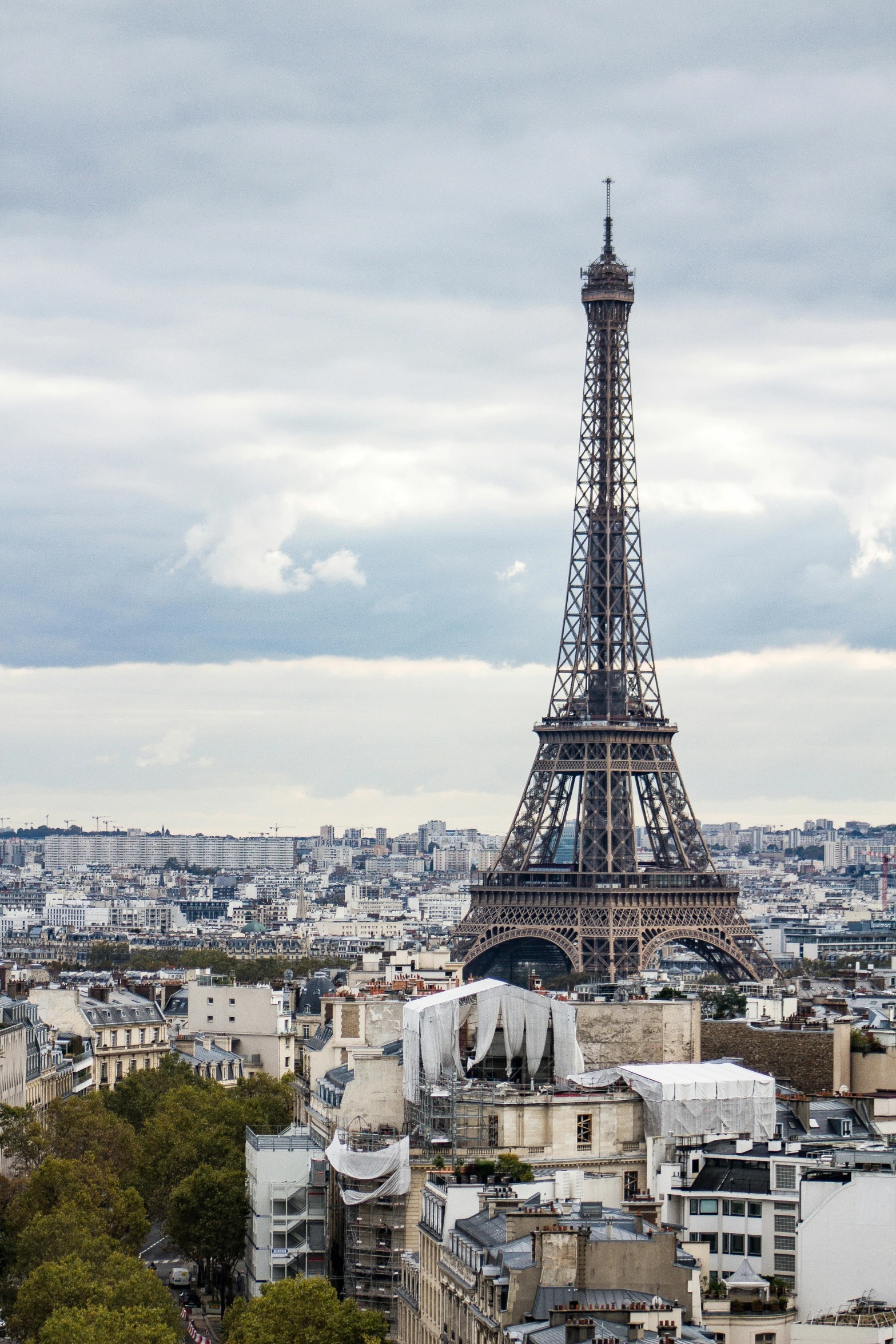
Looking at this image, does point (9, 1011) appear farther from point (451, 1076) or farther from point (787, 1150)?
point (787, 1150)

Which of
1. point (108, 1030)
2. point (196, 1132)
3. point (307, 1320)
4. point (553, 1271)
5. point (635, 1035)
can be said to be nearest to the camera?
point (553, 1271)

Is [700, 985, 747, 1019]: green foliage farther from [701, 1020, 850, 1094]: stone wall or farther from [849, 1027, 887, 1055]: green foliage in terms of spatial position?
[849, 1027, 887, 1055]: green foliage

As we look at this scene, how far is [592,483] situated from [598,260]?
11.8m

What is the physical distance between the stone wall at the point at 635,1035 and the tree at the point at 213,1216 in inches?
382

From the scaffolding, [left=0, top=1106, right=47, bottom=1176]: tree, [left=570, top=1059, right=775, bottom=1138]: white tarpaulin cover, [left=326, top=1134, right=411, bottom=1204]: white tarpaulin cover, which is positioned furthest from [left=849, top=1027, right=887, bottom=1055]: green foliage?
[left=0, top=1106, right=47, bottom=1176]: tree

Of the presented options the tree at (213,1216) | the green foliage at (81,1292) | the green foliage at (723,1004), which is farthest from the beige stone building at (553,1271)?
the green foliage at (723,1004)

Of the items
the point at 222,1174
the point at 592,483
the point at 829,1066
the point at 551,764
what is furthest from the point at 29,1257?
the point at 592,483

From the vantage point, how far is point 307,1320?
2109 inches

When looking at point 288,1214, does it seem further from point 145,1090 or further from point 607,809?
point 607,809

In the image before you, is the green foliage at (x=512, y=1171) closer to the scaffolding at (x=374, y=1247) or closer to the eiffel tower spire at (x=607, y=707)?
the scaffolding at (x=374, y=1247)

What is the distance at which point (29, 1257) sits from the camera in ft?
220

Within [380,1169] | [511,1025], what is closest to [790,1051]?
[511,1025]

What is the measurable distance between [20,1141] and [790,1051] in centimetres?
2345

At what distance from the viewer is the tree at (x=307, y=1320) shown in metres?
53.1
